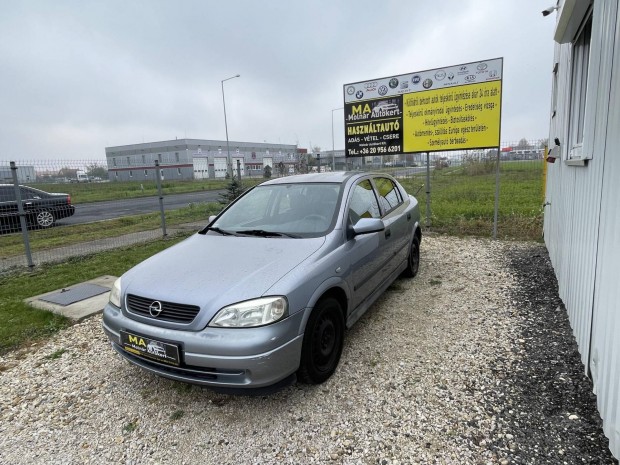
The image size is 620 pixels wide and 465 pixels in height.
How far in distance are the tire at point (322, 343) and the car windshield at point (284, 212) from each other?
0.72m

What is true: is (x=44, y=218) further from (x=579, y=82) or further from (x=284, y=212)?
(x=579, y=82)

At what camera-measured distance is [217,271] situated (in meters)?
2.88

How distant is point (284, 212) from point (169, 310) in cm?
163

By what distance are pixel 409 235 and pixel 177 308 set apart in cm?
346

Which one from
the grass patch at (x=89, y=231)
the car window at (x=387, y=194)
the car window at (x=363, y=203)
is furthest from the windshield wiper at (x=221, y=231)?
the grass patch at (x=89, y=231)

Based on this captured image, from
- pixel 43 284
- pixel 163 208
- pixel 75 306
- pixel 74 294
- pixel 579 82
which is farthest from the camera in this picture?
pixel 163 208

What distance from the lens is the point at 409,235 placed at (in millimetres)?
5160

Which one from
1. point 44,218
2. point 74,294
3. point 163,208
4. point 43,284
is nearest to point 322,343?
point 74,294

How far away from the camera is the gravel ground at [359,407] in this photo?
2.38 metres

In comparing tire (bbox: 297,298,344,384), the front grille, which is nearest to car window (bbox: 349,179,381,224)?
tire (bbox: 297,298,344,384)

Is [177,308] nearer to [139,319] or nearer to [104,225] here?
[139,319]

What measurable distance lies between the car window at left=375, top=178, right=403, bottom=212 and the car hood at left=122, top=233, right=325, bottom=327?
163cm

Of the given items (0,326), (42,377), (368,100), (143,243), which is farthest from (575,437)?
(143,243)

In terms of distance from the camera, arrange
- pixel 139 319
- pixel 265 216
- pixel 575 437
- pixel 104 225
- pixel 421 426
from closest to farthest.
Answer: pixel 575 437 < pixel 421 426 < pixel 139 319 < pixel 265 216 < pixel 104 225
